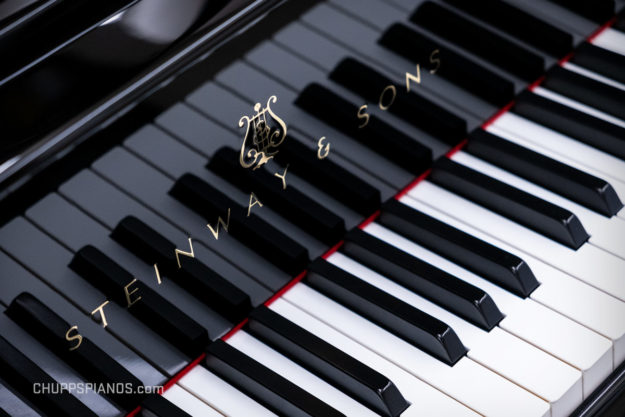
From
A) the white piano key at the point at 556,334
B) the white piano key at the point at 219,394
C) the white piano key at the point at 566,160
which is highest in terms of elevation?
the white piano key at the point at 566,160

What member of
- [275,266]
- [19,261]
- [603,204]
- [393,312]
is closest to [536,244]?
[603,204]

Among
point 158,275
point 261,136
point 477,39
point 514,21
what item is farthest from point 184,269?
point 514,21

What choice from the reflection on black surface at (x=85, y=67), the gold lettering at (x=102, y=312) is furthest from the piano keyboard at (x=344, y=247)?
the reflection on black surface at (x=85, y=67)

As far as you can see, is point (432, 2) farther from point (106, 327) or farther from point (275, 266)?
point (106, 327)

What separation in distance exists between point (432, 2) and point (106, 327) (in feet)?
3.14

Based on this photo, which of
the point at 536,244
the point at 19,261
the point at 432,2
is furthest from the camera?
the point at 432,2

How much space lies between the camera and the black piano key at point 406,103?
6.39 feet

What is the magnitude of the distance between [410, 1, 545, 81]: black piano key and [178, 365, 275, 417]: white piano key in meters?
0.83

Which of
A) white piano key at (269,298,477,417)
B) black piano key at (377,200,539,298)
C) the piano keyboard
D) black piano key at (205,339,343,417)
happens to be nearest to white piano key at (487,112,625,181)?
the piano keyboard

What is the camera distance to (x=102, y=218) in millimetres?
1665

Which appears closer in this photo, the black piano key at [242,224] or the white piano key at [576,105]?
the black piano key at [242,224]

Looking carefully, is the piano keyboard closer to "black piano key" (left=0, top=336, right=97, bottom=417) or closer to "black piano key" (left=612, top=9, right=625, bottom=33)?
"black piano key" (left=0, top=336, right=97, bottom=417)

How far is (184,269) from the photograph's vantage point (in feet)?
5.73

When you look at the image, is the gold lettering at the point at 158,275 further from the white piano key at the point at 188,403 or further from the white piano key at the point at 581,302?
Answer: the white piano key at the point at 581,302
